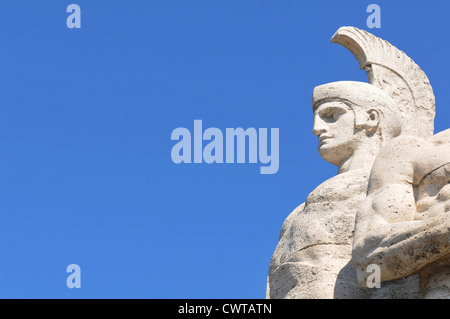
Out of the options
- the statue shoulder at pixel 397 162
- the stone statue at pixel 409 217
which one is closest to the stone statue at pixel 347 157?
the stone statue at pixel 409 217

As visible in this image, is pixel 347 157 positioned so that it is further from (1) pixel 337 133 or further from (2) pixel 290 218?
(2) pixel 290 218

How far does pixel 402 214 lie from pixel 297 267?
1.58m

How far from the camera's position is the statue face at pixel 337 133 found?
13062mm

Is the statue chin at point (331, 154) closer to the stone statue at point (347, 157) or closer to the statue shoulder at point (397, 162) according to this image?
the stone statue at point (347, 157)

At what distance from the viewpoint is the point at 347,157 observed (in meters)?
13.1

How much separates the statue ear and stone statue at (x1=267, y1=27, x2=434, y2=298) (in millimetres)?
10

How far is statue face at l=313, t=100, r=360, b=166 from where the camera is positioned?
1306cm

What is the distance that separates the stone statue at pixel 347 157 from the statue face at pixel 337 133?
1 cm

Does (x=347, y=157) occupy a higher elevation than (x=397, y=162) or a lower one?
higher

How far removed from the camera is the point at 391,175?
1113 centimetres

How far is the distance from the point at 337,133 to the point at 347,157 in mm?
273

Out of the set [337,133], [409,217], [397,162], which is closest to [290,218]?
[337,133]
